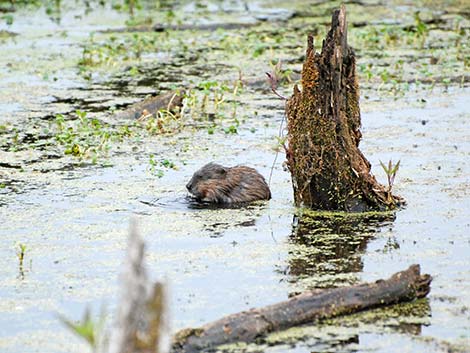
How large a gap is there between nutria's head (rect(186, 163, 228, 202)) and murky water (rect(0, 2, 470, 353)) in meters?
0.16

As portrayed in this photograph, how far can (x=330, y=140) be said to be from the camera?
8383 millimetres

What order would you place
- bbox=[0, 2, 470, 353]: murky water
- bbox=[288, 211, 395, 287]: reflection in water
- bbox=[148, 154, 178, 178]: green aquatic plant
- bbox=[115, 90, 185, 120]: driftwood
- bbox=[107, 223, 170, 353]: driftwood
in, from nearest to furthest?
bbox=[107, 223, 170, 353]: driftwood, bbox=[0, 2, 470, 353]: murky water, bbox=[288, 211, 395, 287]: reflection in water, bbox=[148, 154, 178, 178]: green aquatic plant, bbox=[115, 90, 185, 120]: driftwood

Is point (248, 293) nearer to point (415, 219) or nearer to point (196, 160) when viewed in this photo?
point (415, 219)

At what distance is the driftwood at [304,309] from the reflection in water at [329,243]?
0.59 metres

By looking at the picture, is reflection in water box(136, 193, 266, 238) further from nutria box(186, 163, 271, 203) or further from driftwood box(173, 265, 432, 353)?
driftwood box(173, 265, 432, 353)

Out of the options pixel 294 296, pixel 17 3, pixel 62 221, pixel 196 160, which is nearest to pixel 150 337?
pixel 294 296

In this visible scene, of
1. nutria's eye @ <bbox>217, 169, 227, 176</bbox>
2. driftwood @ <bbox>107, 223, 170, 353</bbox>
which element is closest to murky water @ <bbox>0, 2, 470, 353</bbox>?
nutria's eye @ <bbox>217, 169, 227, 176</bbox>

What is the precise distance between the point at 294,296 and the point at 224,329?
2.66 feet

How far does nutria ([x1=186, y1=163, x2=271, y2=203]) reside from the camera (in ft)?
29.5

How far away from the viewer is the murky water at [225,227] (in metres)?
6.20

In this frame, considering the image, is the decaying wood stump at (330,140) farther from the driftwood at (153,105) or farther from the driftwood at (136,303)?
the driftwood at (136,303)

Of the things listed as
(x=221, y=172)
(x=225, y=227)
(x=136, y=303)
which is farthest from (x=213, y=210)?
(x=136, y=303)

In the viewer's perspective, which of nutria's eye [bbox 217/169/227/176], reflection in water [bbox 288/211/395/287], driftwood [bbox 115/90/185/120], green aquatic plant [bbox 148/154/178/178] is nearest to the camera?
reflection in water [bbox 288/211/395/287]

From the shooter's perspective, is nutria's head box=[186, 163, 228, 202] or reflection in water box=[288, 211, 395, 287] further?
nutria's head box=[186, 163, 228, 202]
